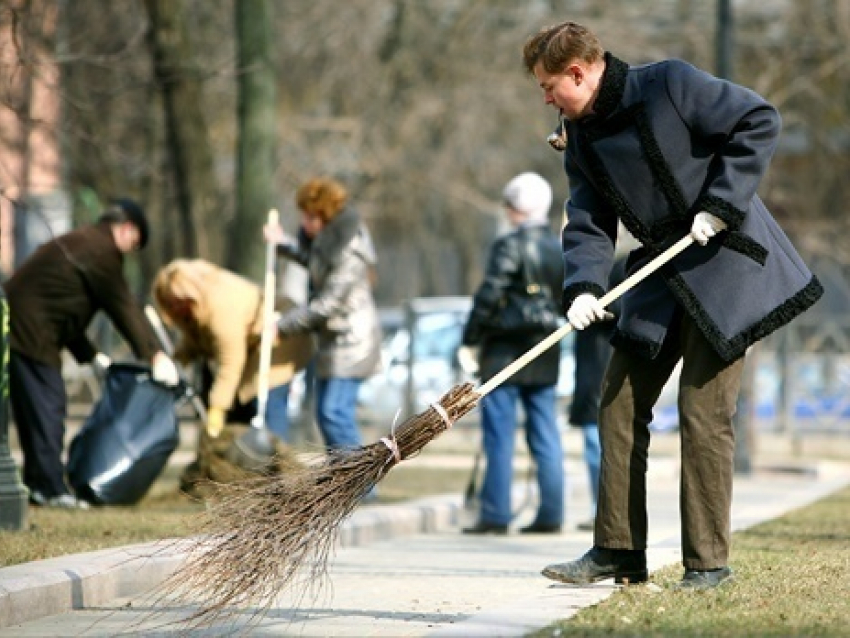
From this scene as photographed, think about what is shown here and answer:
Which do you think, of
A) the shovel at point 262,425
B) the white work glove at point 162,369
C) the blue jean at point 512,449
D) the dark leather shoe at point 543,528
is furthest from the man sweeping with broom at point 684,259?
the white work glove at point 162,369

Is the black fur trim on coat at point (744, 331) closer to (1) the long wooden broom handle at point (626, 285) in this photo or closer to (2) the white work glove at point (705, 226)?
(1) the long wooden broom handle at point (626, 285)

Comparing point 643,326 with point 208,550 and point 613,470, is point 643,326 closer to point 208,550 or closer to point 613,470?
point 613,470

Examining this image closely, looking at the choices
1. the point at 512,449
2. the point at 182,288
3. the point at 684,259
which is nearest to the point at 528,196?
the point at 512,449

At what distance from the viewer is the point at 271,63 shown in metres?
16.4

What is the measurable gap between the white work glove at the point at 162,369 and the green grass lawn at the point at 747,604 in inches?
161

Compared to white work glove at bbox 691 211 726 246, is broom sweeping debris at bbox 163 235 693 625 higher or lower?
lower

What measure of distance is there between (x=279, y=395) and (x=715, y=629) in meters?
6.55

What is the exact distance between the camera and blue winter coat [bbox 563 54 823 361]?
6.84 meters

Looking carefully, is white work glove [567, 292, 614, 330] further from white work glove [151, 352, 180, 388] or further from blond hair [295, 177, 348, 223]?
blond hair [295, 177, 348, 223]

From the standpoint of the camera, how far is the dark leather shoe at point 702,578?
22.8 feet

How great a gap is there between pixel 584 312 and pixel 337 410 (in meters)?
5.32

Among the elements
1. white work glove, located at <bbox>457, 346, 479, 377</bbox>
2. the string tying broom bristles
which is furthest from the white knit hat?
the string tying broom bristles

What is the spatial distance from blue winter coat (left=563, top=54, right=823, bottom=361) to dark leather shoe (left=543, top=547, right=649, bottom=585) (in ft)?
2.38

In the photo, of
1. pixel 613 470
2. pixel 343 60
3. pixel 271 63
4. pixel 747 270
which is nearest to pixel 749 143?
pixel 747 270
